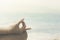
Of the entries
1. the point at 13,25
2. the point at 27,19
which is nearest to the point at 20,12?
the point at 27,19

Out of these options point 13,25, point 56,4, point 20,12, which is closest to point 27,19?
point 20,12

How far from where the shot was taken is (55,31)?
133cm

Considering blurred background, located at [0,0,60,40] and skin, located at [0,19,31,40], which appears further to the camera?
blurred background, located at [0,0,60,40]

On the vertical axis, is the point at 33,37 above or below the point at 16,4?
below

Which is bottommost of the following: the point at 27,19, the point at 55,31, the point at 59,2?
the point at 55,31

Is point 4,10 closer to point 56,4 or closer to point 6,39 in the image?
point 56,4

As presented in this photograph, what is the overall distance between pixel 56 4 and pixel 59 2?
62 millimetres

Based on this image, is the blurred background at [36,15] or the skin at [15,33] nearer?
the skin at [15,33]

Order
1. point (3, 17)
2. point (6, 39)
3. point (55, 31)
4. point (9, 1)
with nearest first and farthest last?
point (6, 39) → point (55, 31) → point (3, 17) → point (9, 1)

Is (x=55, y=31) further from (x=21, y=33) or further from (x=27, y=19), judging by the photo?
(x=21, y=33)

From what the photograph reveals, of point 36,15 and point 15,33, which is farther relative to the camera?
point 36,15

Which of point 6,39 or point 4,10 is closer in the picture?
point 6,39

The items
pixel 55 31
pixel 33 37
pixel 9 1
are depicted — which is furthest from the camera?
pixel 9 1

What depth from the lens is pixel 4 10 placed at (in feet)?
5.05
